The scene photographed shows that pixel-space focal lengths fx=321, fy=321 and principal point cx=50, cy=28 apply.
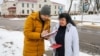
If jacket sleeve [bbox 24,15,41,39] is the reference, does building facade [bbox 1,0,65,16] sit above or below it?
below

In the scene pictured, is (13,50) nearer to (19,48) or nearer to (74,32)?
(19,48)

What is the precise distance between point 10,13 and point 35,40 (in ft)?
298

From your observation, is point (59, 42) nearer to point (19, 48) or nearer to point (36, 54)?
point (36, 54)

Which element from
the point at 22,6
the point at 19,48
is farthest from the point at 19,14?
the point at 19,48

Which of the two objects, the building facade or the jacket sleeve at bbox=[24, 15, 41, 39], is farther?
the building facade

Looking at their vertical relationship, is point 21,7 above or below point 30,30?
below

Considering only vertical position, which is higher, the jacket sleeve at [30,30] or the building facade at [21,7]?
the jacket sleeve at [30,30]

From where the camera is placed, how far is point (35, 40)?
6.07 meters

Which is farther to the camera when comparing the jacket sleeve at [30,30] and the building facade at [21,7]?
the building facade at [21,7]

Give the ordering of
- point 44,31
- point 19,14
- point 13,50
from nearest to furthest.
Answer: point 44,31 → point 13,50 → point 19,14

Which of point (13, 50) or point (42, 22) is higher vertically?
point (42, 22)

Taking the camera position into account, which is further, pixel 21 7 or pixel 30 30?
pixel 21 7

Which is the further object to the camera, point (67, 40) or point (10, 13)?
point (10, 13)

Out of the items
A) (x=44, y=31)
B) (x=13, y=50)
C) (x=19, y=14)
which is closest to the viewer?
(x=44, y=31)
